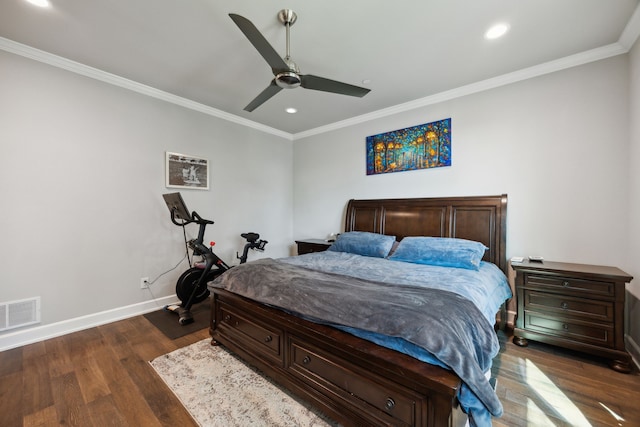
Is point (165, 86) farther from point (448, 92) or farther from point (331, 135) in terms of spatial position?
point (448, 92)

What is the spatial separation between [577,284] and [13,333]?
5291 millimetres

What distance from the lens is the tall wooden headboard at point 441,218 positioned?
303cm

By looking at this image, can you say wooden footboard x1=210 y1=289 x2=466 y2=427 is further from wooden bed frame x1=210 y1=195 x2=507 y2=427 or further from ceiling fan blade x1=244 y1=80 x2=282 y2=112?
ceiling fan blade x1=244 y1=80 x2=282 y2=112

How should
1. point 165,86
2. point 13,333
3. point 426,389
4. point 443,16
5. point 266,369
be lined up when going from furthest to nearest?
point 165,86, point 13,333, point 443,16, point 266,369, point 426,389

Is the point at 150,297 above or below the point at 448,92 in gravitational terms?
A: below

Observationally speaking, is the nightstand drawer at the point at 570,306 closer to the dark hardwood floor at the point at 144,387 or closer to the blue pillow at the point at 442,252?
the dark hardwood floor at the point at 144,387

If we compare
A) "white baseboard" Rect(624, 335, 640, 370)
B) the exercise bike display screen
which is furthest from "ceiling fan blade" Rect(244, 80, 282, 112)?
"white baseboard" Rect(624, 335, 640, 370)

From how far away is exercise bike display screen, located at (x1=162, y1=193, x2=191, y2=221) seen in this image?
292cm

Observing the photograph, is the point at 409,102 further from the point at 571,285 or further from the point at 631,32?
the point at 571,285

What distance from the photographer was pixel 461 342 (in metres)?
1.27

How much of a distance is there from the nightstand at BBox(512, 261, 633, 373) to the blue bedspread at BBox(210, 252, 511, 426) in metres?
0.26

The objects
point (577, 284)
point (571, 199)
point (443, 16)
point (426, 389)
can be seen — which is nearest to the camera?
point (426, 389)

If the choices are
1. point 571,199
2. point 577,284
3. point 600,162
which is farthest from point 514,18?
point 577,284

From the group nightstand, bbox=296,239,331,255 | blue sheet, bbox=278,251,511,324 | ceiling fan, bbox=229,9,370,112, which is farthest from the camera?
nightstand, bbox=296,239,331,255
